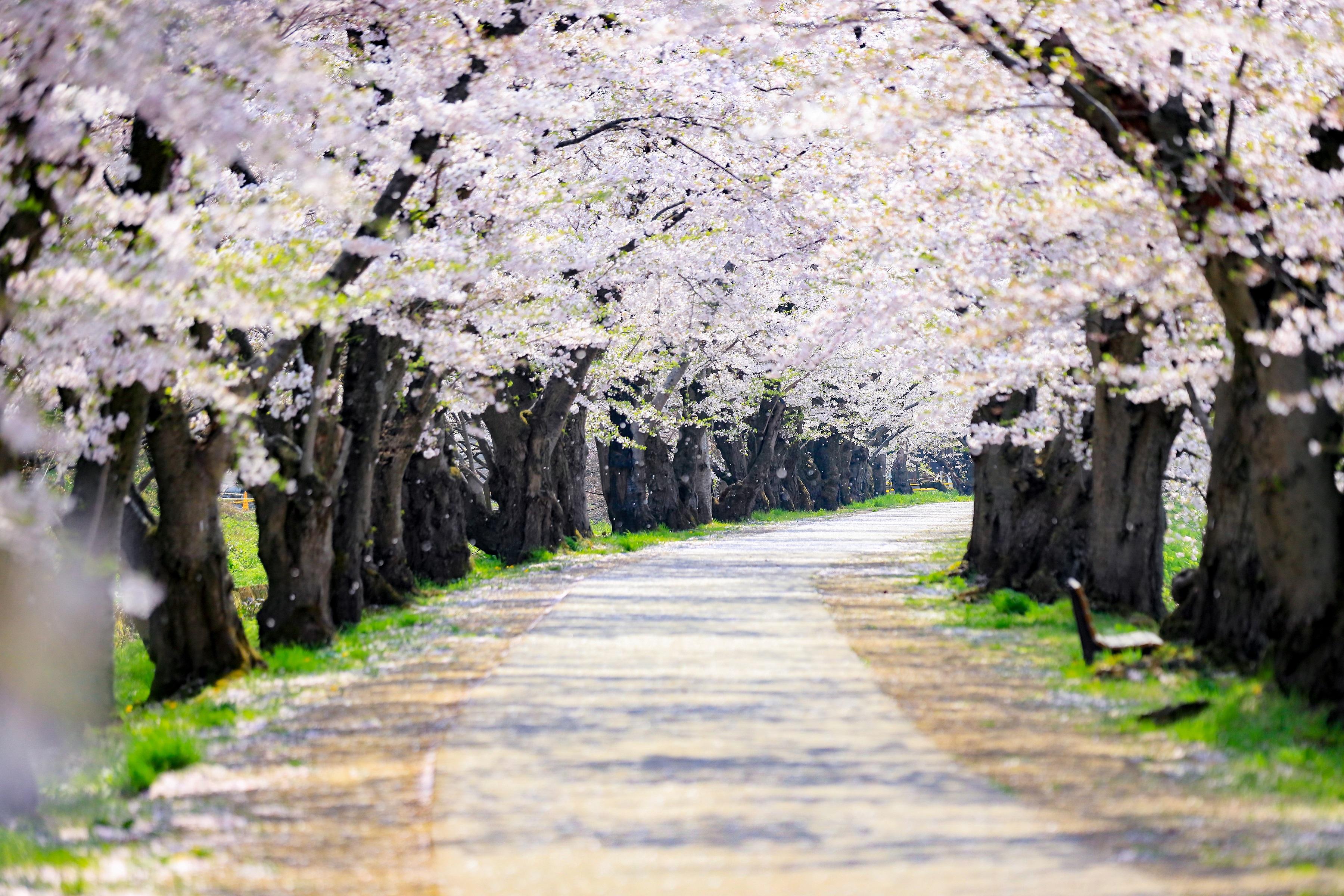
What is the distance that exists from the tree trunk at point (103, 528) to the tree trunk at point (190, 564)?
138 cm

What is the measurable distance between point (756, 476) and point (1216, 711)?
43.8 m

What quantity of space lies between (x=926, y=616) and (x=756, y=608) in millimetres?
2274

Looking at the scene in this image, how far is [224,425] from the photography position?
1478 centimetres

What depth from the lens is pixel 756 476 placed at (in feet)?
181

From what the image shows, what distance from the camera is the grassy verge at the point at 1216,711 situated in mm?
9391

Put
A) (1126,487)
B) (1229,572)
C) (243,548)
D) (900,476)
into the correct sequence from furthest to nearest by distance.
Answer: (900,476) → (243,548) → (1126,487) → (1229,572)

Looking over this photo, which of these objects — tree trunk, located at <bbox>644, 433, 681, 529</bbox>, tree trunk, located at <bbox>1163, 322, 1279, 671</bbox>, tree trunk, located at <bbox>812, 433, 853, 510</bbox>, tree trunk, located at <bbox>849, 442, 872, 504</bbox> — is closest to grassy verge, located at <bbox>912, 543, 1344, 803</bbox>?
tree trunk, located at <bbox>1163, 322, 1279, 671</bbox>

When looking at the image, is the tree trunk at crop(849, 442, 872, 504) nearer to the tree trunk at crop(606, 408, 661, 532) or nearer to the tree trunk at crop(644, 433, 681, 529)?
the tree trunk at crop(644, 433, 681, 529)

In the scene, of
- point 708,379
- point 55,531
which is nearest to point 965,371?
point 55,531

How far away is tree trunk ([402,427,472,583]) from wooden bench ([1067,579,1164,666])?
562 inches

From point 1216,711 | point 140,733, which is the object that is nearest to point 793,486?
point 140,733

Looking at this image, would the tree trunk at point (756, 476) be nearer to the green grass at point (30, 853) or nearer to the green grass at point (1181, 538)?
the green grass at point (1181, 538)

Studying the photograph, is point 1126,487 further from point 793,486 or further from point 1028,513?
point 793,486

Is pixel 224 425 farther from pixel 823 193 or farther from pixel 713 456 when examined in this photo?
pixel 713 456
